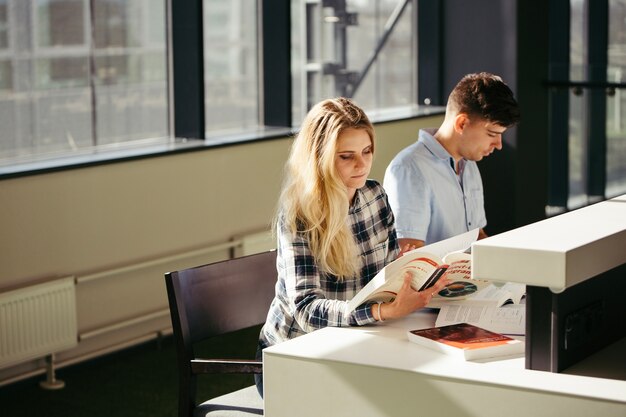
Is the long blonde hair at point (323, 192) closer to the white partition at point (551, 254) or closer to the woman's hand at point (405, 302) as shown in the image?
the woman's hand at point (405, 302)

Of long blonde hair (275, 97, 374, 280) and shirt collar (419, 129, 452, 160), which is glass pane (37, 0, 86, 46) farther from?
long blonde hair (275, 97, 374, 280)

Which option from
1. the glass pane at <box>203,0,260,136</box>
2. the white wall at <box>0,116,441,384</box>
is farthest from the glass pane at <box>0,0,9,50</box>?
the glass pane at <box>203,0,260,136</box>

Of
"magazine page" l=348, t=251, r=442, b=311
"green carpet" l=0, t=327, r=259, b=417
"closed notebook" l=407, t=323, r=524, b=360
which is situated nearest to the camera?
"closed notebook" l=407, t=323, r=524, b=360

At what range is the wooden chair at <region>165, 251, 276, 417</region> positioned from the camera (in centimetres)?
285

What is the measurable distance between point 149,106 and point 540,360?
12.0ft

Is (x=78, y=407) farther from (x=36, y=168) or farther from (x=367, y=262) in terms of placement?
(x=367, y=262)

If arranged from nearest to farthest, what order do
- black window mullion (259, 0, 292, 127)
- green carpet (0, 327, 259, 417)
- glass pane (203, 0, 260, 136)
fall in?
green carpet (0, 327, 259, 417) < glass pane (203, 0, 260, 136) < black window mullion (259, 0, 292, 127)

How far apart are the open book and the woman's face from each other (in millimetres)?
280

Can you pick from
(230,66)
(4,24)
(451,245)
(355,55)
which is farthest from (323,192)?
(355,55)

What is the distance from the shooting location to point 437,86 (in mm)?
7121

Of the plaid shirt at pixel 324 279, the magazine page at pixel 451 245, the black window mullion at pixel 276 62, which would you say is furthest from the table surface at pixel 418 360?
the black window mullion at pixel 276 62

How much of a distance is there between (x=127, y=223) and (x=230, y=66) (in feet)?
4.31

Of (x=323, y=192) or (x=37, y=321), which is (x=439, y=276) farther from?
(x=37, y=321)

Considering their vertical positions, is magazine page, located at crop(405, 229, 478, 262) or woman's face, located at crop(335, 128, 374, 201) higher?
woman's face, located at crop(335, 128, 374, 201)
